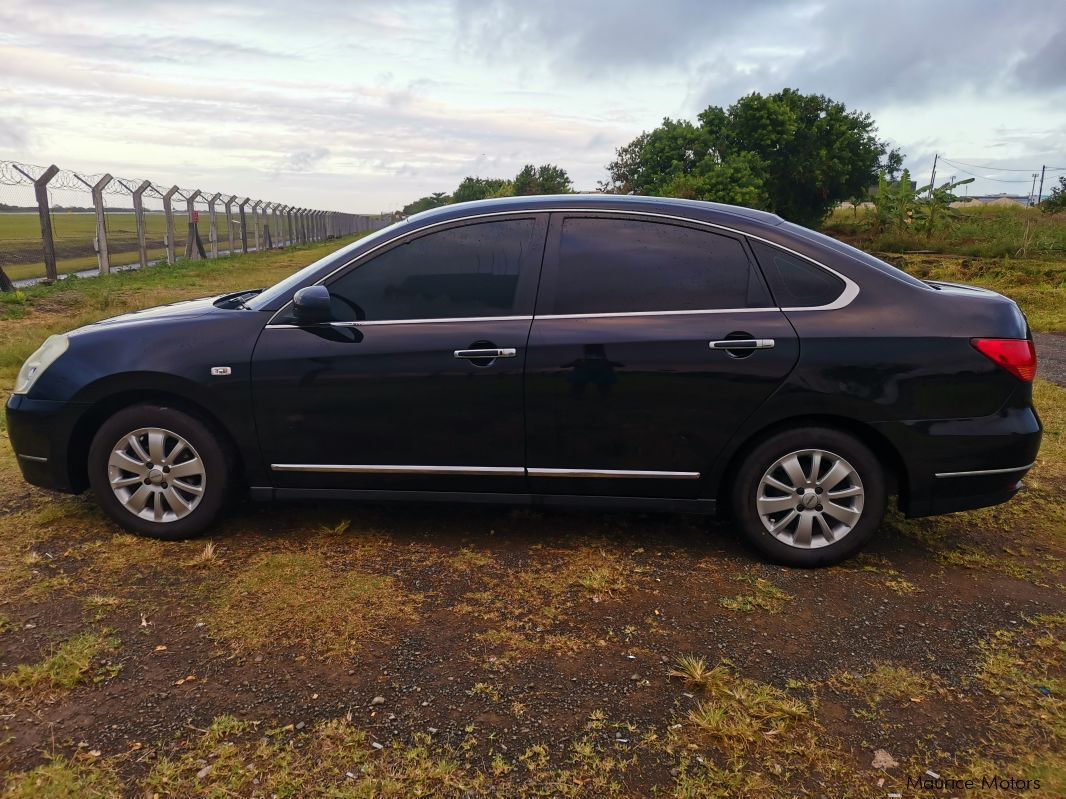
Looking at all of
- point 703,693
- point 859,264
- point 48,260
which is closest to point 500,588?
point 703,693

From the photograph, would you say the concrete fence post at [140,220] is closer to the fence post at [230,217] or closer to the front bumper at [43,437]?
the fence post at [230,217]

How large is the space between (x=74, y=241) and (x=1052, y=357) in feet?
83.5

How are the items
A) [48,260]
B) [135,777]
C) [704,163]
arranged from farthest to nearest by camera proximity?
[704,163] < [48,260] < [135,777]

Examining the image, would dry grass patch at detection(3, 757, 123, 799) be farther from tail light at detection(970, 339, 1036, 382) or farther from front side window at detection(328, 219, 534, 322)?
tail light at detection(970, 339, 1036, 382)

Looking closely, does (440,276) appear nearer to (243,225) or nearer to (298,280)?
(298,280)

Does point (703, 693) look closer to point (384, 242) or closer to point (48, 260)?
point (384, 242)

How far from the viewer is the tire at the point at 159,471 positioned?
3838 millimetres

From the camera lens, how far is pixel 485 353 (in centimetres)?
365

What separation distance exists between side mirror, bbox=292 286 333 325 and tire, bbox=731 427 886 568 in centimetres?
207

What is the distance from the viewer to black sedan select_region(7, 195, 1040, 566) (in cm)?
356

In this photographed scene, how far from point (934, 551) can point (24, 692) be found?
158 inches

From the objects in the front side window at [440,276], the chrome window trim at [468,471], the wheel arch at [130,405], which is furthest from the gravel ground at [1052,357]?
the wheel arch at [130,405]

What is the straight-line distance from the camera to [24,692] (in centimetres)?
272

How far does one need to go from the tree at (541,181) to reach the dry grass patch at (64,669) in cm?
3769
